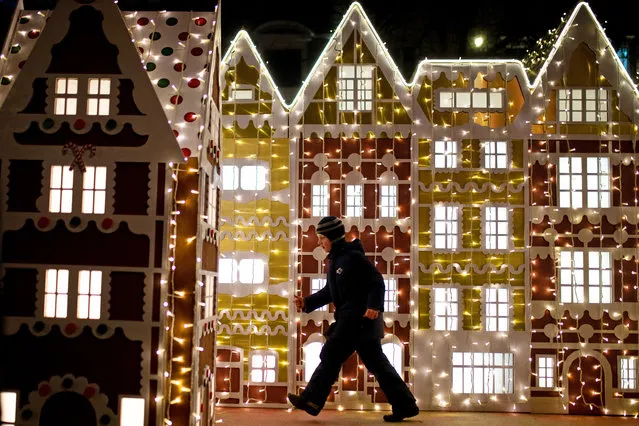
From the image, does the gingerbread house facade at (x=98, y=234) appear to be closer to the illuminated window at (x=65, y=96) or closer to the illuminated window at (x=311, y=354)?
the illuminated window at (x=65, y=96)

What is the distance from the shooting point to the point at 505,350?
12336 millimetres

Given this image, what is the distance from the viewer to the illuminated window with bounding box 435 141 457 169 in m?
12.7

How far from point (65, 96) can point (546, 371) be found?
8403mm

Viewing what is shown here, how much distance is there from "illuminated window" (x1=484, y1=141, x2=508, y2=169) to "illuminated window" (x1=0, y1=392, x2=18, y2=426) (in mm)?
7916

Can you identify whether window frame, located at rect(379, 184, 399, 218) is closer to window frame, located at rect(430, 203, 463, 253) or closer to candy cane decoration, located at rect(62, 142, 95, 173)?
window frame, located at rect(430, 203, 463, 253)

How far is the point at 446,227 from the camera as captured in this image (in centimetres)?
1258

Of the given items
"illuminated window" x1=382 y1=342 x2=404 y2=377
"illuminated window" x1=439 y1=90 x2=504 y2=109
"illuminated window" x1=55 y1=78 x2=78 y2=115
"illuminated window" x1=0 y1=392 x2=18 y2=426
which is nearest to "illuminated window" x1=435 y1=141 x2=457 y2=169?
"illuminated window" x1=439 y1=90 x2=504 y2=109

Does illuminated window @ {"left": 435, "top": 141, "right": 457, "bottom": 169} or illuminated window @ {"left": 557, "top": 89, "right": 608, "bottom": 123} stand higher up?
illuminated window @ {"left": 557, "top": 89, "right": 608, "bottom": 123}

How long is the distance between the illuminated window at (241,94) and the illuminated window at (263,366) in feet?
13.8

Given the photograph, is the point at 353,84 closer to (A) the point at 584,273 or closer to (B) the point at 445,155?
(B) the point at 445,155

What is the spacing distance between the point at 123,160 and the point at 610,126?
808 centimetres

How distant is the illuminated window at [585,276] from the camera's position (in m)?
12.4

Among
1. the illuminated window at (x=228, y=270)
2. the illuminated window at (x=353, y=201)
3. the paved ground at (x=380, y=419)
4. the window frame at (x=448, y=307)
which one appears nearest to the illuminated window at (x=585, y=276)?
the window frame at (x=448, y=307)

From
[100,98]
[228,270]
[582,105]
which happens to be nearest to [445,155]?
[582,105]
